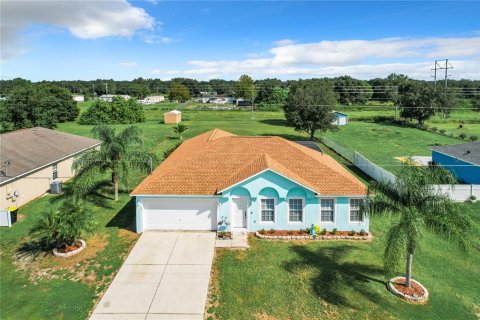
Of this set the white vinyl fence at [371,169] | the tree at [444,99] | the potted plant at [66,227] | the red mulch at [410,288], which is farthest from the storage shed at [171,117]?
the red mulch at [410,288]

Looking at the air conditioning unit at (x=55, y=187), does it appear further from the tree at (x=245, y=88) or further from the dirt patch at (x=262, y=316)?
the tree at (x=245, y=88)

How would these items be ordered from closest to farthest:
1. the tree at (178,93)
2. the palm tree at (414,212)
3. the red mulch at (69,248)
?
the palm tree at (414,212) → the red mulch at (69,248) → the tree at (178,93)

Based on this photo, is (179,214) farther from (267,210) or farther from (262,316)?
(262,316)

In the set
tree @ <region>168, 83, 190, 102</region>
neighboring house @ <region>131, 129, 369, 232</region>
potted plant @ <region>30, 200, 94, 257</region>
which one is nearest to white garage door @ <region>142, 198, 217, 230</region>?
neighboring house @ <region>131, 129, 369, 232</region>

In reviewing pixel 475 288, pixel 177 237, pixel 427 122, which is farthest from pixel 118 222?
pixel 427 122

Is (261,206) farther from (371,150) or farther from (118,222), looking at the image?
(371,150)

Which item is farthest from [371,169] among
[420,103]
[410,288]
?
[420,103]

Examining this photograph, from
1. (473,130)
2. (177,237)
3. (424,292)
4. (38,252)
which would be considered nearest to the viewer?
(424,292)
